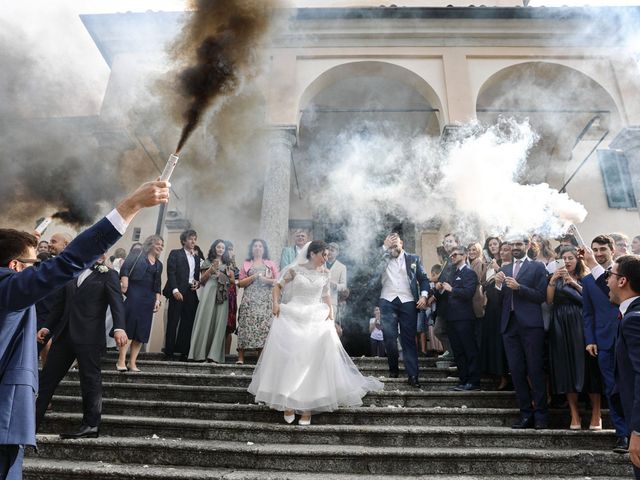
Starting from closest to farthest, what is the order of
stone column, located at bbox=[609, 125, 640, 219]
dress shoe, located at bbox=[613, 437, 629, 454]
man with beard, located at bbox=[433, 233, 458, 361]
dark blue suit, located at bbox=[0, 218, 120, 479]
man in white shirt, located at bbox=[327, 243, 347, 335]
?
1. dark blue suit, located at bbox=[0, 218, 120, 479]
2. dress shoe, located at bbox=[613, 437, 629, 454]
3. man with beard, located at bbox=[433, 233, 458, 361]
4. man in white shirt, located at bbox=[327, 243, 347, 335]
5. stone column, located at bbox=[609, 125, 640, 219]

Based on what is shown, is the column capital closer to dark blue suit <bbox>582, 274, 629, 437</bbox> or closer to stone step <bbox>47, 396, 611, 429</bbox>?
stone step <bbox>47, 396, 611, 429</bbox>

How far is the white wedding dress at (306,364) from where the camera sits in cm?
468

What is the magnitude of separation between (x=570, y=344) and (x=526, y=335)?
51 cm

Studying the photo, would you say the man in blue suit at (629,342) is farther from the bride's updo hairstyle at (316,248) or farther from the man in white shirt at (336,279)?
the man in white shirt at (336,279)

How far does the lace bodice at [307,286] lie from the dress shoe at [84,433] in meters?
2.47

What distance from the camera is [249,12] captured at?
26.3ft

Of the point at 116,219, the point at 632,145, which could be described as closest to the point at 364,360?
the point at 116,219

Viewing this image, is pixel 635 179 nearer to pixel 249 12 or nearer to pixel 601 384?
pixel 601 384

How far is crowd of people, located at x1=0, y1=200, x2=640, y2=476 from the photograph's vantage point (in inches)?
176

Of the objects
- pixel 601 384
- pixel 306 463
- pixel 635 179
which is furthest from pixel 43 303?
pixel 635 179

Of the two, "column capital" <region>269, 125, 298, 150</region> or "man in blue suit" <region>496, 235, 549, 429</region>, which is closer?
"man in blue suit" <region>496, 235, 549, 429</region>

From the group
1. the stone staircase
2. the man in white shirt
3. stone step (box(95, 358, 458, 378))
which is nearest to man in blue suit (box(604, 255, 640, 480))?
the stone staircase

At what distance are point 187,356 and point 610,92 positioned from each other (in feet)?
34.9

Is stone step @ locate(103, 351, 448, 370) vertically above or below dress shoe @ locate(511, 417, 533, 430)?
above
